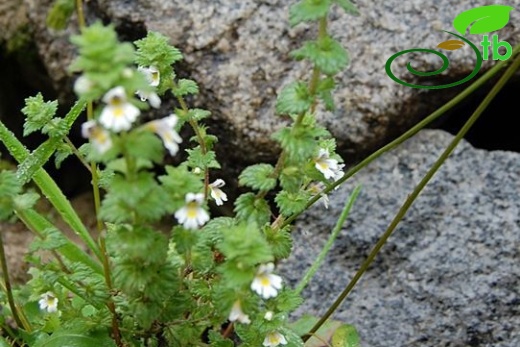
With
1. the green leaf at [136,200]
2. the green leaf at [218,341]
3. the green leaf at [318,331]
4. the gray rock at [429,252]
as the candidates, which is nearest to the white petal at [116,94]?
the green leaf at [136,200]

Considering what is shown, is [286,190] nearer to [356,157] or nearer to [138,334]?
[138,334]

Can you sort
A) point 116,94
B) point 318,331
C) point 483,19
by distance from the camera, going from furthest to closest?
point 483,19 < point 318,331 < point 116,94

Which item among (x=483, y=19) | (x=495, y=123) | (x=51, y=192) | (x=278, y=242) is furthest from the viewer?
(x=495, y=123)

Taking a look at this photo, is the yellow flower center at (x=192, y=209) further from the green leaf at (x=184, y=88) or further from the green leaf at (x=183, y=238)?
the green leaf at (x=184, y=88)

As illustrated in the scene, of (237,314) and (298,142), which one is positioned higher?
(298,142)

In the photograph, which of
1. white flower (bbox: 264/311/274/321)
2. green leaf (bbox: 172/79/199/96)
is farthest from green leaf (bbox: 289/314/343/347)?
green leaf (bbox: 172/79/199/96)

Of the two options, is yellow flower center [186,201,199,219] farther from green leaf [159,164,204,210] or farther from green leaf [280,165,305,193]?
green leaf [280,165,305,193]

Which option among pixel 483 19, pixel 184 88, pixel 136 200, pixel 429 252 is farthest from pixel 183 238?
pixel 483 19

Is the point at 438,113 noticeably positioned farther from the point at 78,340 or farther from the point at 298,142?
the point at 78,340
